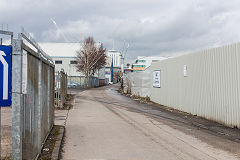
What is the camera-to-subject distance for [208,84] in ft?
41.9

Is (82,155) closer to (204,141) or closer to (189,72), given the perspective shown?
(204,141)

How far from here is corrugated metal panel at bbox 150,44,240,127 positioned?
35.0 feet

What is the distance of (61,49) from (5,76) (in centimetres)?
6918

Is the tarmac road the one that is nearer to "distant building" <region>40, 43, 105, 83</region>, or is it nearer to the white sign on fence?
the white sign on fence

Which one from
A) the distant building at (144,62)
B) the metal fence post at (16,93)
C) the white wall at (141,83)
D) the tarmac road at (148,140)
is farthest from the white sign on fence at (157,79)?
the distant building at (144,62)

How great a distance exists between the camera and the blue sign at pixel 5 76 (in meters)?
3.47

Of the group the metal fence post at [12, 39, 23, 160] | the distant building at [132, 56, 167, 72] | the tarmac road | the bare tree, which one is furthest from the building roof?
the metal fence post at [12, 39, 23, 160]

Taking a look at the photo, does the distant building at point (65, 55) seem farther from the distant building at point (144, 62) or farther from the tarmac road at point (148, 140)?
the distant building at point (144, 62)

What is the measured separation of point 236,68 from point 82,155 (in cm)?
696

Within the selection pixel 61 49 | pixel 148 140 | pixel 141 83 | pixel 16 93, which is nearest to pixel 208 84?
pixel 148 140

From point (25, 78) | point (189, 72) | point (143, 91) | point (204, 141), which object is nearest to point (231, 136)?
point (204, 141)

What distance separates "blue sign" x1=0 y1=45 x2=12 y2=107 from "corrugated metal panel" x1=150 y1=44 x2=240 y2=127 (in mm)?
8824

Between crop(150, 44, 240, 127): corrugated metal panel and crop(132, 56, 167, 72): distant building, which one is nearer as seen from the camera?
crop(150, 44, 240, 127): corrugated metal panel

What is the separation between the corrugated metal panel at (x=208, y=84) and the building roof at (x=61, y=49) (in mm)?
53614
